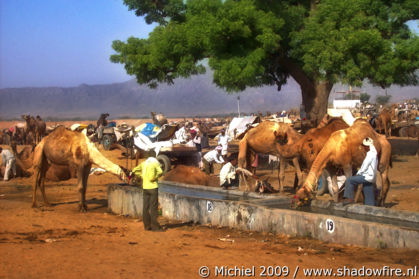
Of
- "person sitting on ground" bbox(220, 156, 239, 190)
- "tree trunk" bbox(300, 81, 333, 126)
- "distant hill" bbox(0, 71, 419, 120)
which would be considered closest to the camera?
"person sitting on ground" bbox(220, 156, 239, 190)

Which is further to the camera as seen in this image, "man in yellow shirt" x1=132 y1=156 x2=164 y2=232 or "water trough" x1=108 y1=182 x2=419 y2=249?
"man in yellow shirt" x1=132 y1=156 x2=164 y2=232

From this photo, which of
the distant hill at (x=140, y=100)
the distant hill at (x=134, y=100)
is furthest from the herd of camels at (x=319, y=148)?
the distant hill at (x=134, y=100)

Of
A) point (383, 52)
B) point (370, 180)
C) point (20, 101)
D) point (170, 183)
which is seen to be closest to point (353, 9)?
point (383, 52)

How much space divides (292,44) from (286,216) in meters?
15.1

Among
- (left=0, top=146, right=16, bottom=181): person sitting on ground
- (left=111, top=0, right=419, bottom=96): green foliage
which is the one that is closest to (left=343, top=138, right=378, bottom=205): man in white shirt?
(left=111, top=0, right=419, bottom=96): green foliage

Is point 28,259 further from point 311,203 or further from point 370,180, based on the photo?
point 370,180

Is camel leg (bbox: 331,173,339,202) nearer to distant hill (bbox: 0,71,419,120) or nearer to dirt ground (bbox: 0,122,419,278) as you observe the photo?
dirt ground (bbox: 0,122,419,278)

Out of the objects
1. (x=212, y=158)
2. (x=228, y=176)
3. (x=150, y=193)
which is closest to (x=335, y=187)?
(x=228, y=176)

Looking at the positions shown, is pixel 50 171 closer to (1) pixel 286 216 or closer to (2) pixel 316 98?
(2) pixel 316 98

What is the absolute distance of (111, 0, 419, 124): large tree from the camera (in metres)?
21.7

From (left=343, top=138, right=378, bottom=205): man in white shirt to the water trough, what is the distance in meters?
0.59

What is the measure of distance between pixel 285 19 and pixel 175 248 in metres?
17.0

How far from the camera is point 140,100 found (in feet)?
545

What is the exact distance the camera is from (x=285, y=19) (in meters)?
23.8
